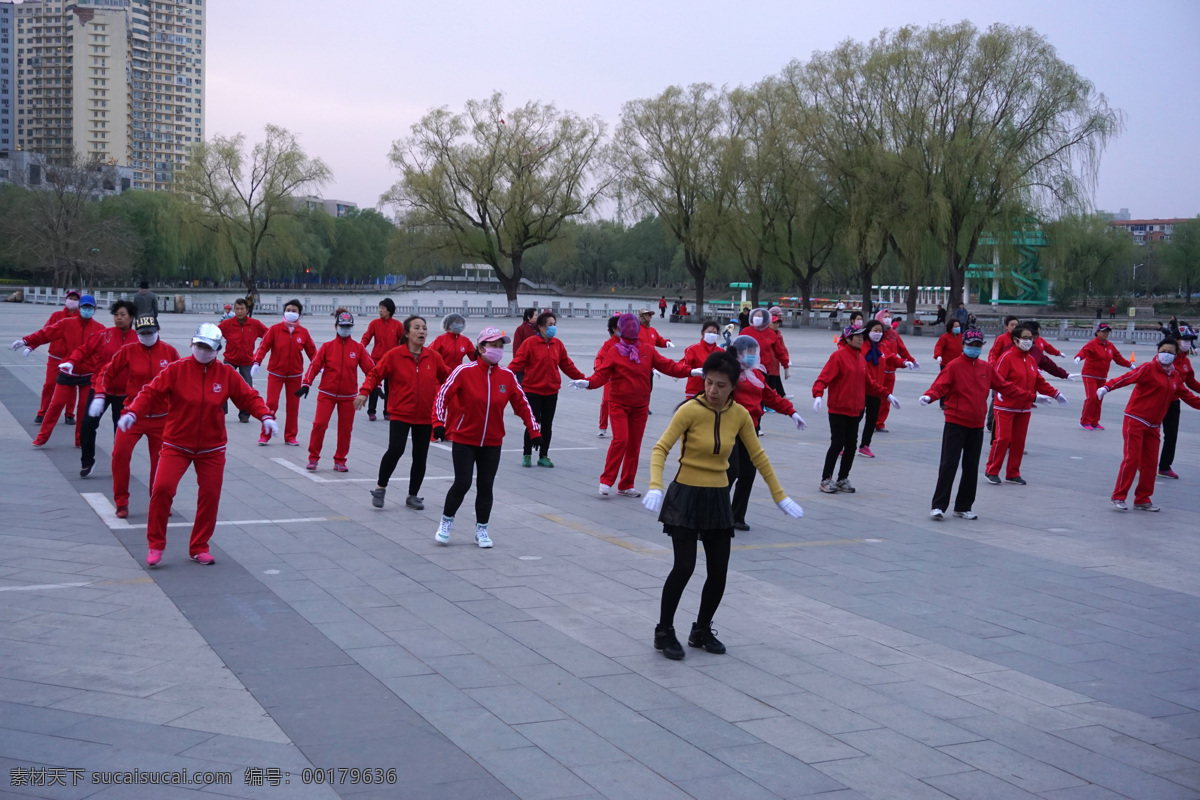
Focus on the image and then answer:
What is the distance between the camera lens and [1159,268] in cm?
9944

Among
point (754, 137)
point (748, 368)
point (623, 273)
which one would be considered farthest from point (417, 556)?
point (623, 273)

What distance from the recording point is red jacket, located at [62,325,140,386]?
36.9 feet

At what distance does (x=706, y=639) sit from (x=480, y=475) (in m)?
3.00

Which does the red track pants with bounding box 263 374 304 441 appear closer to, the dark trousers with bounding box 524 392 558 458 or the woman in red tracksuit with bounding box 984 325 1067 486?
the dark trousers with bounding box 524 392 558 458

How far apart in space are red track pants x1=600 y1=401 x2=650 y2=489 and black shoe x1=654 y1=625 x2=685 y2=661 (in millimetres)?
4839

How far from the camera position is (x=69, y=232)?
70750mm

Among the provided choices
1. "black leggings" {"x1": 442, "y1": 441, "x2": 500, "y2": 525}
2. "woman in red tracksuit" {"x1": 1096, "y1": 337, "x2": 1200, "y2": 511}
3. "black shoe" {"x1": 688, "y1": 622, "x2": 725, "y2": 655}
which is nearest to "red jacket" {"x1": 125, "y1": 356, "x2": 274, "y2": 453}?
"black leggings" {"x1": 442, "y1": 441, "x2": 500, "y2": 525}

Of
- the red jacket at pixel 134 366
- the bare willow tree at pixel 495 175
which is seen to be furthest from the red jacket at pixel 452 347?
the bare willow tree at pixel 495 175

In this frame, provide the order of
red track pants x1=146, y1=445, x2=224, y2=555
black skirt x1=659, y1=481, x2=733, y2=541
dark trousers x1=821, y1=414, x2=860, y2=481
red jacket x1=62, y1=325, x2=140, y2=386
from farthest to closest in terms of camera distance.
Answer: red jacket x1=62, y1=325, x2=140, y2=386 < dark trousers x1=821, y1=414, x2=860, y2=481 < red track pants x1=146, y1=445, x2=224, y2=555 < black skirt x1=659, y1=481, x2=733, y2=541

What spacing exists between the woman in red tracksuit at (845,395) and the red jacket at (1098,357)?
7.14 meters

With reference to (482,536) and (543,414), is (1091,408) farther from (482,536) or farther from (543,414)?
(482,536)

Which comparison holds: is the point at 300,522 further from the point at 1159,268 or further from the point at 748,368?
the point at 1159,268

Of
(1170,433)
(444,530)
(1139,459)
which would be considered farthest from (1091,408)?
(444,530)

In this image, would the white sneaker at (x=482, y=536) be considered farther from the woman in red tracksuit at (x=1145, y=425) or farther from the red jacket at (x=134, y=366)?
the woman in red tracksuit at (x=1145, y=425)
